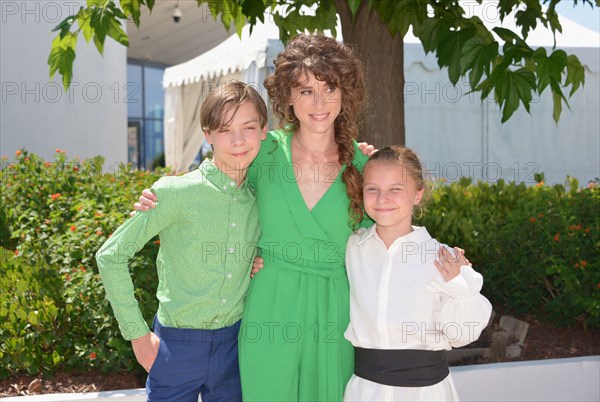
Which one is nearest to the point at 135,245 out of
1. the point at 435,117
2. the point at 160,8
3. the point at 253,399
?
the point at 253,399

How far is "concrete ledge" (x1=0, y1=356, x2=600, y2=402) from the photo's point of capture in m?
3.43

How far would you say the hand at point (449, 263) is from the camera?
6.57 feet

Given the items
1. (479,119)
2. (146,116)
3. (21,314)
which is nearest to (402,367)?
(21,314)

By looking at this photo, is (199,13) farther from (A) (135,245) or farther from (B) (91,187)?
(A) (135,245)

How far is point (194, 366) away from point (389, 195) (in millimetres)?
777

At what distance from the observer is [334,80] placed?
2.21 metres

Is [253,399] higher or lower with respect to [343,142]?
lower

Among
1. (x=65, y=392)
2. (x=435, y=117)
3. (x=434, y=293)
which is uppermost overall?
(x=435, y=117)

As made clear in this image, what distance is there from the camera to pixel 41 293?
3467mm

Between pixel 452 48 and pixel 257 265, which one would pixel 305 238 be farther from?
pixel 452 48

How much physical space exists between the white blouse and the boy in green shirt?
389 mm

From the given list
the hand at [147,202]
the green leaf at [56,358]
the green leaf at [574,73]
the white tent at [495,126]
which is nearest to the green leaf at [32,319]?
the green leaf at [56,358]

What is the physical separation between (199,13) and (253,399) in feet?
46.1

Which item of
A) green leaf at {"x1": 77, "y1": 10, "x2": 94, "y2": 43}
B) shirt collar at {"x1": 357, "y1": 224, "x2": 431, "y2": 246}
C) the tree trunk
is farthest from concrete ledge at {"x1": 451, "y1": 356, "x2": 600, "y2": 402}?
green leaf at {"x1": 77, "y1": 10, "x2": 94, "y2": 43}
